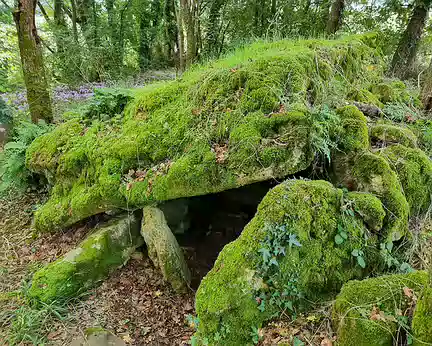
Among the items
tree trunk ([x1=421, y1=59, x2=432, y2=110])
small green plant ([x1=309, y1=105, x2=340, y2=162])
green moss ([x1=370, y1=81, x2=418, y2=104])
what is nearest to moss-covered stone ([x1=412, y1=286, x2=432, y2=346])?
small green plant ([x1=309, y1=105, x2=340, y2=162])

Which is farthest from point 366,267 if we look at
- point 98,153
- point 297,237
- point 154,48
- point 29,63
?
point 154,48

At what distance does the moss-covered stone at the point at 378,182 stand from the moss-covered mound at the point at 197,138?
1.81ft

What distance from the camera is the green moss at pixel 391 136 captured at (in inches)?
168

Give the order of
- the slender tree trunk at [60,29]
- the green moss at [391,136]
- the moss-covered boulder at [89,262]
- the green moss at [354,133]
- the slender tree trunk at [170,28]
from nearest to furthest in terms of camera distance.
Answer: the green moss at [354,133] < the moss-covered boulder at [89,262] < the green moss at [391,136] < the slender tree trunk at [60,29] < the slender tree trunk at [170,28]

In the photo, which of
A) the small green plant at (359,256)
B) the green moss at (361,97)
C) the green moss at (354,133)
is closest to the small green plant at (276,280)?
the small green plant at (359,256)

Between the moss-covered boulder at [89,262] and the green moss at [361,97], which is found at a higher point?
the green moss at [361,97]

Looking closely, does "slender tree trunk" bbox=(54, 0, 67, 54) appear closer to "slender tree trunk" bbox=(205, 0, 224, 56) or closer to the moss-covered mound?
"slender tree trunk" bbox=(205, 0, 224, 56)

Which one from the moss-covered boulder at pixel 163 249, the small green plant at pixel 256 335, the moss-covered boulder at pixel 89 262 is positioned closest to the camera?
the small green plant at pixel 256 335

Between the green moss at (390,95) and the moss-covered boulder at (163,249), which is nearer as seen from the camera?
the moss-covered boulder at (163,249)

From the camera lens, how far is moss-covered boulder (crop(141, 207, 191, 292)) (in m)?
4.44

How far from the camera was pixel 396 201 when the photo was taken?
3.29m

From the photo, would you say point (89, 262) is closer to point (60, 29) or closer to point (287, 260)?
point (287, 260)

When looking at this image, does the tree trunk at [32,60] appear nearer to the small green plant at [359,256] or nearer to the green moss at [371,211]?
the green moss at [371,211]

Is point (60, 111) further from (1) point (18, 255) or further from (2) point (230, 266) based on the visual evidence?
(2) point (230, 266)
